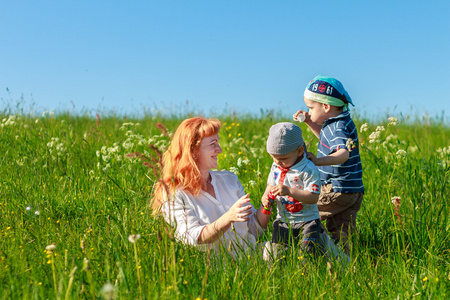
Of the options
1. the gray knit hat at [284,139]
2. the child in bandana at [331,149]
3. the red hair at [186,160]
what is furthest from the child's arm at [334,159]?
the red hair at [186,160]

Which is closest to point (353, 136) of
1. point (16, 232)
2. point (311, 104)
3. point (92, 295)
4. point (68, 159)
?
point (311, 104)

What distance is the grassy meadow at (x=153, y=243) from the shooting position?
2418 mm

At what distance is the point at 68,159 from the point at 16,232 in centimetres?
253

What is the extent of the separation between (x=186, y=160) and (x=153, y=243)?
2.31ft

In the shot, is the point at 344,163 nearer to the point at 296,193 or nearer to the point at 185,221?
the point at 296,193

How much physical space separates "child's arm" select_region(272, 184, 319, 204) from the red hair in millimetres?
691

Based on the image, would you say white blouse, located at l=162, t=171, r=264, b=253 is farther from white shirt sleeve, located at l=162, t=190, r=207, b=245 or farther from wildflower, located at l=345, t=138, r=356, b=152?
wildflower, located at l=345, t=138, r=356, b=152

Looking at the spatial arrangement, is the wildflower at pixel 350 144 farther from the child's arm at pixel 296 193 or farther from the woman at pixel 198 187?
the woman at pixel 198 187

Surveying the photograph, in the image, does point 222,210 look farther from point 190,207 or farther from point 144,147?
point 144,147

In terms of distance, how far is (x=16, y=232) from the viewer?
135 inches

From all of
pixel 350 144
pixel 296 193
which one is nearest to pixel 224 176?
pixel 296 193

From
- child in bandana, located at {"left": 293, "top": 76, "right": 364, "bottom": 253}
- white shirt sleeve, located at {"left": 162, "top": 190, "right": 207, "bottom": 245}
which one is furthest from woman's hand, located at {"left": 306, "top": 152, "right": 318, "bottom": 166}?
white shirt sleeve, located at {"left": 162, "top": 190, "right": 207, "bottom": 245}

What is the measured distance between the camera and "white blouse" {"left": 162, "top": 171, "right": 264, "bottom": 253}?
3.12 meters

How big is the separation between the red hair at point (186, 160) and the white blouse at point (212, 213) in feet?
0.27
